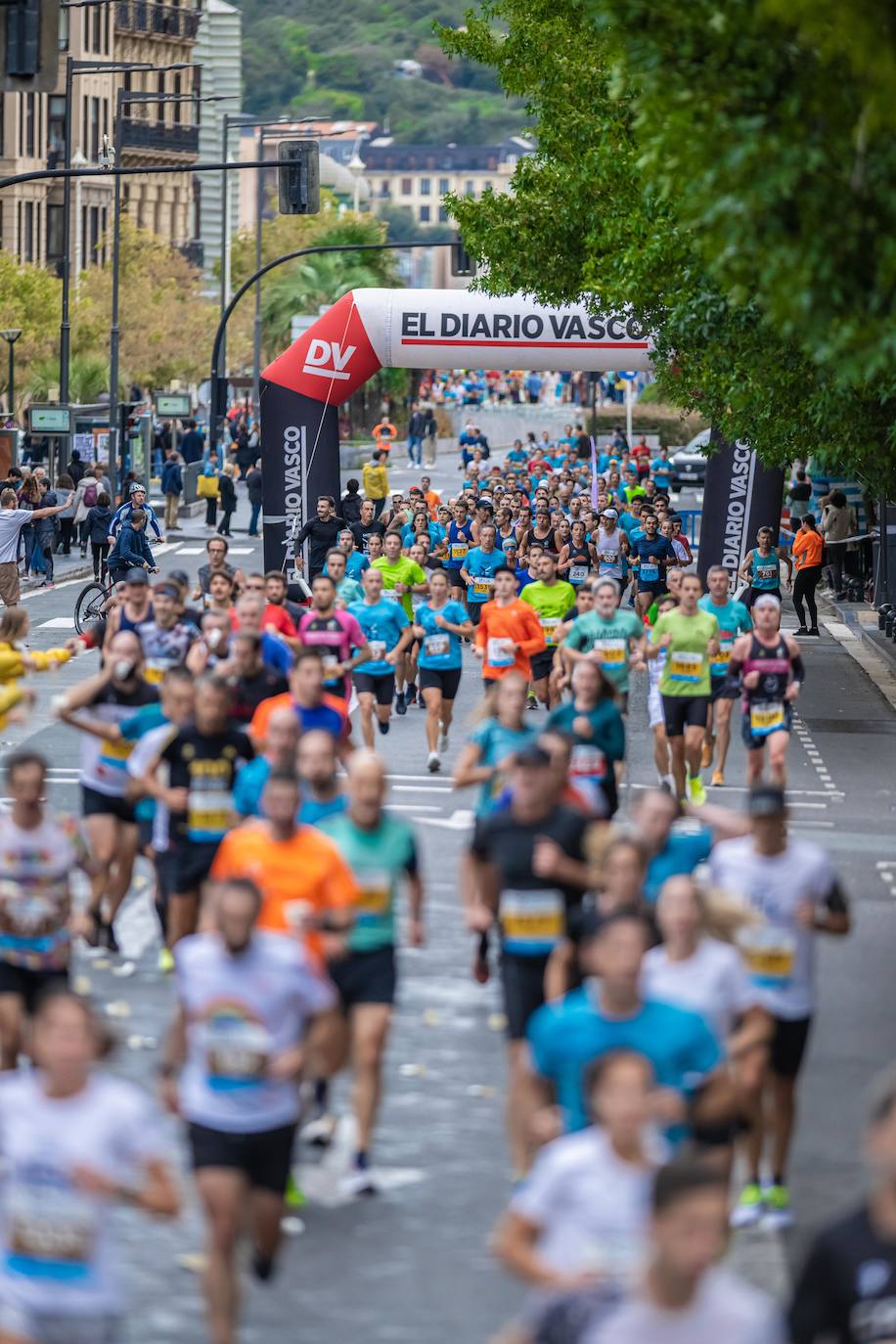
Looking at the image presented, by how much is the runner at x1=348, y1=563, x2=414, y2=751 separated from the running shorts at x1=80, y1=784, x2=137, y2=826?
22.1 feet

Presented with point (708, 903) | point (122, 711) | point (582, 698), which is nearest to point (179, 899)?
point (122, 711)

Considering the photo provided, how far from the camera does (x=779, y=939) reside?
9.38 meters

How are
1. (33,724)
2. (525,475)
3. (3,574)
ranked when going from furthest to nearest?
(525,475), (3,574), (33,724)

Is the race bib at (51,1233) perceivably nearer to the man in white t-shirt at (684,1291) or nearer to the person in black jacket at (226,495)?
the man in white t-shirt at (684,1291)

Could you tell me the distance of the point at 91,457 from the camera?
4950 centimetres

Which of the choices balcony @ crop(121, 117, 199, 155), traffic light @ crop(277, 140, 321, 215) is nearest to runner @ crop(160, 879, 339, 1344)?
traffic light @ crop(277, 140, 321, 215)

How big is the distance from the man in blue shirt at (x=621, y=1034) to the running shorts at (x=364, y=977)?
2.10 m

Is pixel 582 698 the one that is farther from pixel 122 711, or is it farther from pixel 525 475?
pixel 525 475

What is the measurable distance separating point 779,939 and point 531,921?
108 cm

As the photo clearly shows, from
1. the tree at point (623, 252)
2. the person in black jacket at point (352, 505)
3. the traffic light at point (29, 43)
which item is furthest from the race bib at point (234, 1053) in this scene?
the person in black jacket at point (352, 505)

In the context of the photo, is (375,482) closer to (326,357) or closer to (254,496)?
(254,496)

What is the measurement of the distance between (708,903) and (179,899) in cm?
388

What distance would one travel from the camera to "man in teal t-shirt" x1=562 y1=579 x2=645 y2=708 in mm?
17781

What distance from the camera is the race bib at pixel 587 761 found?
13609 millimetres
